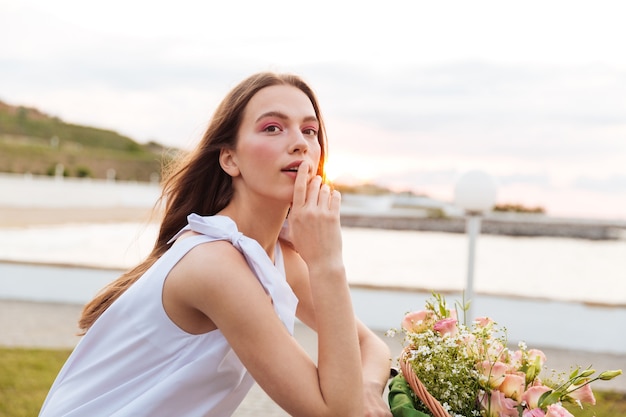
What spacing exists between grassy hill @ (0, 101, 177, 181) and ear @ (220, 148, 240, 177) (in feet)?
111

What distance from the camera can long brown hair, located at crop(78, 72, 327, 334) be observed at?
5.45 feet

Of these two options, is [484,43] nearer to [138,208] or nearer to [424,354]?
[424,354]

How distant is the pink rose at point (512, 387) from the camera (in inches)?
51.7

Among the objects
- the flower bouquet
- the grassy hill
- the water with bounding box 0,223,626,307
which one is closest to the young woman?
the flower bouquet

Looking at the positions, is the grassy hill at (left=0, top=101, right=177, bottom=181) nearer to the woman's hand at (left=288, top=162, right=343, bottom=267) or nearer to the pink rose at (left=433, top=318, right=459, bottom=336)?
the woman's hand at (left=288, top=162, right=343, bottom=267)

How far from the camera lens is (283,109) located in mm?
1609

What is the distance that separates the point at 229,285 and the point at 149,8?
10402 mm

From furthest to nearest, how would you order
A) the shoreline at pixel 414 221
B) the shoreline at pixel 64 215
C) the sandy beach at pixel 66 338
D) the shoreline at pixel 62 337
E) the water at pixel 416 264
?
1. the shoreline at pixel 414 221
2. the shoreline at pixel 64 215
3. the water at pixel 416 264
4. the shoreline at pixel 62 337
5. the sandy beach at pixel 66 338

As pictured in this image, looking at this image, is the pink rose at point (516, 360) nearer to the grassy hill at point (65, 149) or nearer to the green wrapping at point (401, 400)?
the green wrapping at point (401, 400)

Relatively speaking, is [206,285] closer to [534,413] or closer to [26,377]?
[534,413]

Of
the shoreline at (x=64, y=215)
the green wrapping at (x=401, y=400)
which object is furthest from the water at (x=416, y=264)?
the green wrapping at (x=401, y=400)

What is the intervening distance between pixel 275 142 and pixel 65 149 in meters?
45.8

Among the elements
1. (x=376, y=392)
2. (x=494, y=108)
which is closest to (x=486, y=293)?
(x=376, y=392)

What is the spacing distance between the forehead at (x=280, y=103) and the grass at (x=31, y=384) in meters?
2.92
